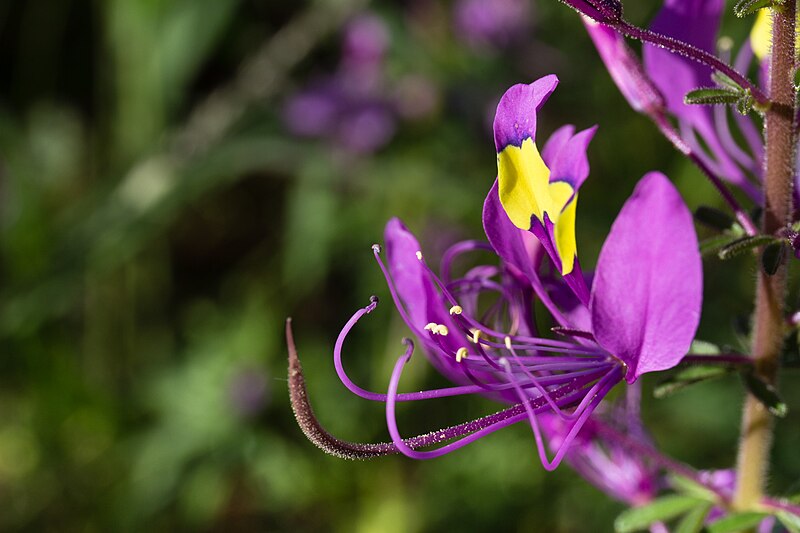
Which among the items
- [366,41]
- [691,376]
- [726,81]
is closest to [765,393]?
[691,376]

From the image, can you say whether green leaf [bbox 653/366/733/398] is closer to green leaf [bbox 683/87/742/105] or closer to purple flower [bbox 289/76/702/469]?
purple flower [bbox 289/76/702/469]

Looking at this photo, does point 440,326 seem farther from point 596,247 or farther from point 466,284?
point 596,247

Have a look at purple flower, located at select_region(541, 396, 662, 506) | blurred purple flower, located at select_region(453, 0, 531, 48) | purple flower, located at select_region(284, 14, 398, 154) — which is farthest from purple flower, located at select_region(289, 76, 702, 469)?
blurred purple flower, located at select_region(453, 0, 531, 48)

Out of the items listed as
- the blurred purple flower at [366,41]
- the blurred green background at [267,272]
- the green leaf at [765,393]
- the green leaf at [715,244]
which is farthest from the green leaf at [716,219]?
the blurred purple flower at [366,41]

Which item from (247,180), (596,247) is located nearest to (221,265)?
(247,180)

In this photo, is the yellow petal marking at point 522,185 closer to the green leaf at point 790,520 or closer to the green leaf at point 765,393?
the green leaf at point 765,393

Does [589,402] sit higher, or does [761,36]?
[761,36]

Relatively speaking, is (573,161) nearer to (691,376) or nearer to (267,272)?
(691,376)
